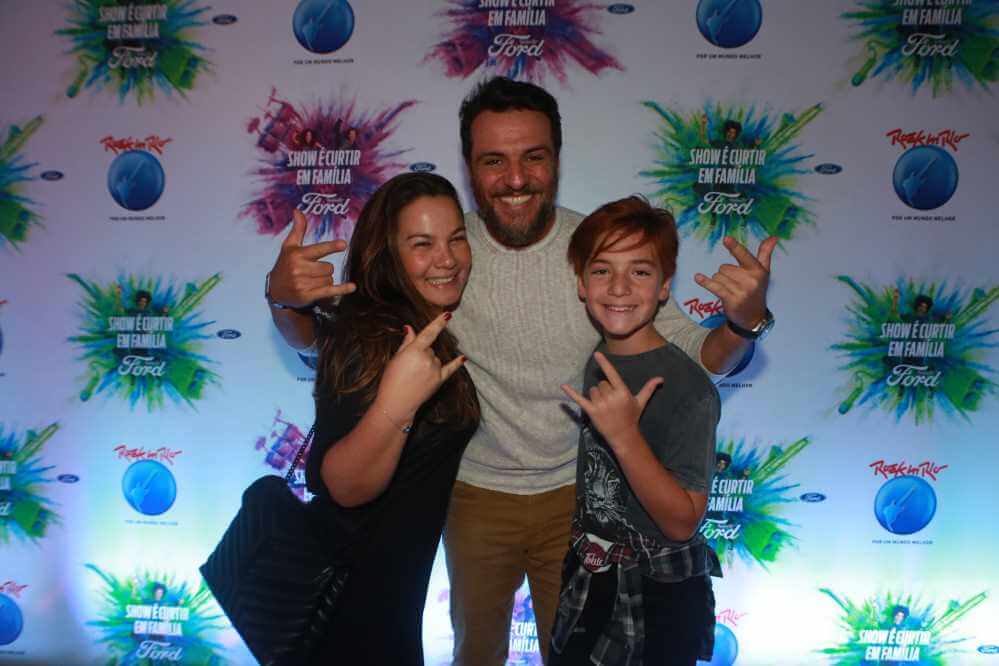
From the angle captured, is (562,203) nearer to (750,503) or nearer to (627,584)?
(750,503)

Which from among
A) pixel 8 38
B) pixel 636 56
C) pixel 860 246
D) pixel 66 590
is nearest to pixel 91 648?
pixel 66 590

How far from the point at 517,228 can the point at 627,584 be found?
94 centimetres

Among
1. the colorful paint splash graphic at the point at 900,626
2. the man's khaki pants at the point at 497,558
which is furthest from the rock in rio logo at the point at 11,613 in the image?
the colorful paint splash graphic at the point at 900,626

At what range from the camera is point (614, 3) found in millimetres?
2385

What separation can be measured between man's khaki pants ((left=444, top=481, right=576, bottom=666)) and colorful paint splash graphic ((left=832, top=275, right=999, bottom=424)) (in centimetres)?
143

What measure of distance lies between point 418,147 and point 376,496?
1.67 m

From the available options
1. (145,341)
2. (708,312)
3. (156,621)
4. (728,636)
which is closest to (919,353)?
(708,312)

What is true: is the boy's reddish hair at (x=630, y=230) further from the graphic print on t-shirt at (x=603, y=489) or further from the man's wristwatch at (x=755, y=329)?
the graphic print on t-shirt at (x=603, y=489)

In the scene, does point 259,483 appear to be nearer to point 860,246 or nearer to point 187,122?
point 187,122

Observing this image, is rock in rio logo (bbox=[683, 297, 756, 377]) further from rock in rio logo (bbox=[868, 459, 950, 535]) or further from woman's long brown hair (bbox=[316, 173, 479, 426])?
woman's long brown hair (bbox=[316, 173, 479, 426])

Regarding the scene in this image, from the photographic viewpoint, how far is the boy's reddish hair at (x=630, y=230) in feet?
4.77

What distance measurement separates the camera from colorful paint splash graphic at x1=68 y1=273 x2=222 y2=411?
2635 millimetres

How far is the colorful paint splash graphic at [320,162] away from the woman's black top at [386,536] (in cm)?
147

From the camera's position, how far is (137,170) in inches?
103
